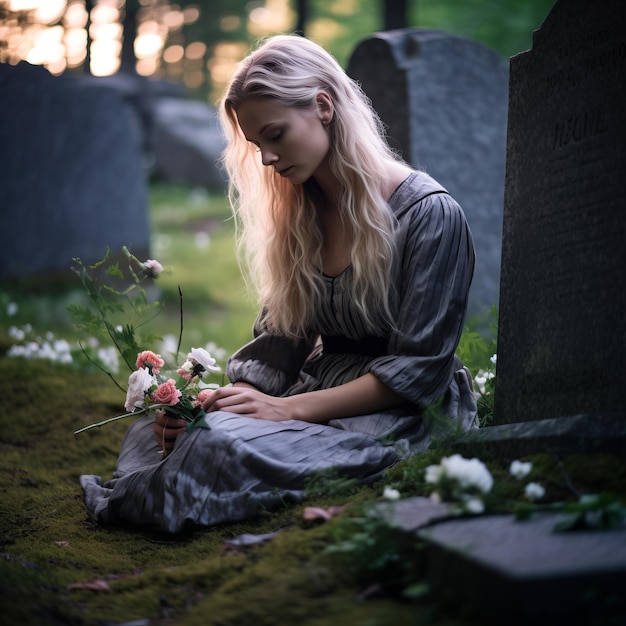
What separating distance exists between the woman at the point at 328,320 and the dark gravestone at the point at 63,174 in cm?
523

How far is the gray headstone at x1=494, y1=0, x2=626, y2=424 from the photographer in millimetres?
2957

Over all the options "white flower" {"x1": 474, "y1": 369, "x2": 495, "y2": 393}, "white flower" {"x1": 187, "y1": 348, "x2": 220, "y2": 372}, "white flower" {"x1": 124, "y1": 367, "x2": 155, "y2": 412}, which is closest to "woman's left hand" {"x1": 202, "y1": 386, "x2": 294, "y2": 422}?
"white flower" {"x1": 187, "y1": 348, "x2": 220, "y2": 372}

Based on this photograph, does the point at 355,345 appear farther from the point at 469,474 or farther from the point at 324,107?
the point at 469,474

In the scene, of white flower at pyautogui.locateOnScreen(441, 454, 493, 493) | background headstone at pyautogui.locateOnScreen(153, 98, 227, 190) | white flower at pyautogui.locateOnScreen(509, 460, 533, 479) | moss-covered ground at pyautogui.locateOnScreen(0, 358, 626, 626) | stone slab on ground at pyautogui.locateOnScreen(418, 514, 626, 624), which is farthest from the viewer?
background headstone at pyautogui.locateOnScreen(153, 98, 227, 190)

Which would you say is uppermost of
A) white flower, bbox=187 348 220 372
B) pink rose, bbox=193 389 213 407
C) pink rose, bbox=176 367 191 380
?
white flower, bbox=187 348 220 372

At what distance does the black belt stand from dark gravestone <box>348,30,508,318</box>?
2.93m

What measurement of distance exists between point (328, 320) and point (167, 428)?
77cm

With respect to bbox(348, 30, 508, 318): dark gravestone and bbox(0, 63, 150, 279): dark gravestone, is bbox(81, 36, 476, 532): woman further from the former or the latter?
bbox(0, 63, 150, 279): dark gravestone

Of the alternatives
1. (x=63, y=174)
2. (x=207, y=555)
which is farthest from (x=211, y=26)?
(x=207, y=555)

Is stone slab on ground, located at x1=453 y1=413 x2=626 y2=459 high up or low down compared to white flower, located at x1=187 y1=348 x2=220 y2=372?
down

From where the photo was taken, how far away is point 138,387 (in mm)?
3395

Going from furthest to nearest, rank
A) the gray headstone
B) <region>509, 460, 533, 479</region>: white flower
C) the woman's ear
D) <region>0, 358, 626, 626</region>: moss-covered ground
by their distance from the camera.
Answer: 1. the woman's ear
2. the gray headstone
3. <region>509, 460, 533, 479</region>: white flower
4. <region>0, 358, 626, 626</region>: moss-covered ground

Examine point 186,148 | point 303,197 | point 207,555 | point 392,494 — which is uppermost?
point 186,148

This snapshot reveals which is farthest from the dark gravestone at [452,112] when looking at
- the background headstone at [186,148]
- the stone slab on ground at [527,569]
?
the background headstone at [186,148]
